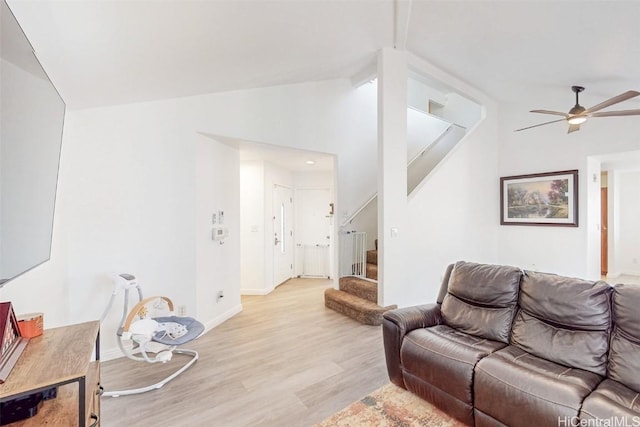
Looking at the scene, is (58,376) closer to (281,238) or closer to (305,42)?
(305,42)

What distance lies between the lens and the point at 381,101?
3.70 m

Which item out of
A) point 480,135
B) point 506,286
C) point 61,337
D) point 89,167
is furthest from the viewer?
point 480,135

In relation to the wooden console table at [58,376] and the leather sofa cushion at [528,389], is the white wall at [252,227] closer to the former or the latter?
the wooden console table at [58,376]

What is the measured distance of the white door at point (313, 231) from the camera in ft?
21.0

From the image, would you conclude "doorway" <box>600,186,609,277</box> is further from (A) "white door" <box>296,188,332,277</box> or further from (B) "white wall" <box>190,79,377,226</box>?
(A) "white door" <box>296,188,332,277</box>

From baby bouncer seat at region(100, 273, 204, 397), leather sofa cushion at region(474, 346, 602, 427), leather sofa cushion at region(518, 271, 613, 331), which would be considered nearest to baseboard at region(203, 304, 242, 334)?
baby bouncer seat at region(100, 273, 204, 397)

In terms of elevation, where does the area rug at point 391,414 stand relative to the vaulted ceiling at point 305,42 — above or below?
below

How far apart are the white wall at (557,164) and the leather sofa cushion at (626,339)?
11.7ft

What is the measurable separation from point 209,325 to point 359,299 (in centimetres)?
198

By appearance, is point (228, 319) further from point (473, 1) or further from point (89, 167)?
point (473, 1)

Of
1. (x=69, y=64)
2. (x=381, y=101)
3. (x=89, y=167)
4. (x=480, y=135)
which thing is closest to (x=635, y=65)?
(x=480, y=135)

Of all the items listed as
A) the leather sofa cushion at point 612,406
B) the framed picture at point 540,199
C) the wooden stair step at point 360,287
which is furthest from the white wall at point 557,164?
the leather sofa cushion at point 612,406

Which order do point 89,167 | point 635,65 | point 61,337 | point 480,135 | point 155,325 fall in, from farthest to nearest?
1. point 480,135
2. point 635,65
3. point 89,167
4. point 155,325
5. point 61,337

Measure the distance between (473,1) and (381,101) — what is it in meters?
1.33
